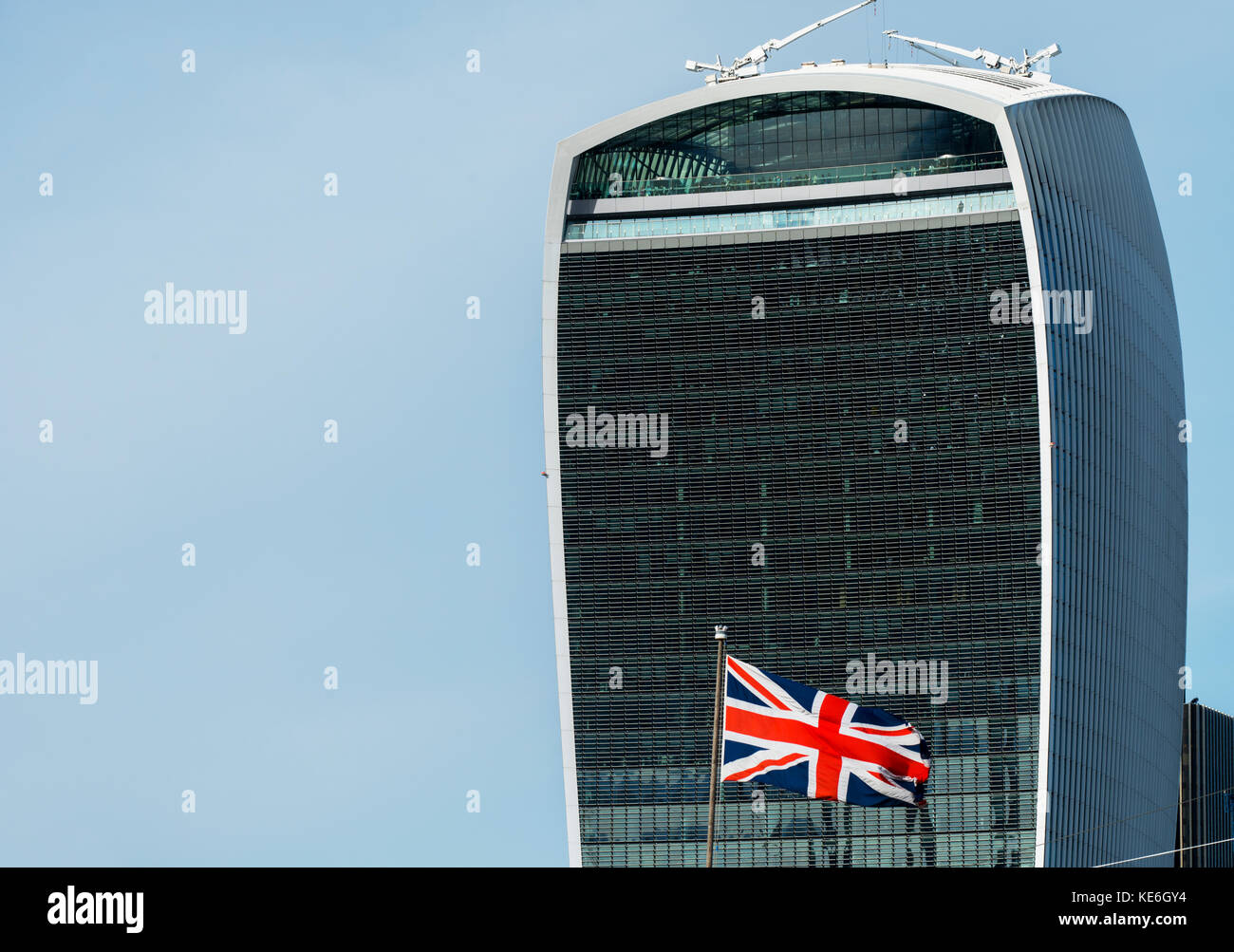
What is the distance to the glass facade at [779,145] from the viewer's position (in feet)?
445

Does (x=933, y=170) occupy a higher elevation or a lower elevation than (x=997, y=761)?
higher

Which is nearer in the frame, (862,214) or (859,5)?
(862,214)

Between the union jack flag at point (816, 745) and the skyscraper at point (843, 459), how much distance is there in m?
85.9

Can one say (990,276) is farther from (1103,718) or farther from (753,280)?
(1103,718)

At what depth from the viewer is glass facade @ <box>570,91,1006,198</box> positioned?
13562 centimetres

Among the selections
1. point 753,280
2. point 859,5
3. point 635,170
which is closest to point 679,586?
point 753,280

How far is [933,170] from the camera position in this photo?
132500 millimetres

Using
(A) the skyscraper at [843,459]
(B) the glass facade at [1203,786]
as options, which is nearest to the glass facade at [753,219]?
(A) the skyscraper at [843,459]

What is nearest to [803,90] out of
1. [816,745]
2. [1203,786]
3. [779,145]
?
[779,145]

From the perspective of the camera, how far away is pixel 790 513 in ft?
438

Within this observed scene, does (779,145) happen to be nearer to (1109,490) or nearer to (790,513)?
(790,513)

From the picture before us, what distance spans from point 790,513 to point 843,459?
228 inches

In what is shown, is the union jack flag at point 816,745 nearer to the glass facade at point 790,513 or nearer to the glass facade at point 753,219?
the glass facade at point 790,513

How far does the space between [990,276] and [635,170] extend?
2933cm
